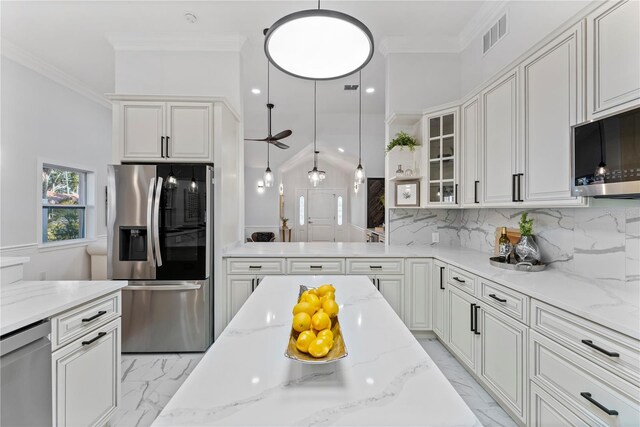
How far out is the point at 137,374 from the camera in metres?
2.34

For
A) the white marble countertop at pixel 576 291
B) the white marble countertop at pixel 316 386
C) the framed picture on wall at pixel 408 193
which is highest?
the framed picture on wall at pixel 408 193

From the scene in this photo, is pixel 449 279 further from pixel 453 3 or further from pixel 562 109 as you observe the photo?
pixel 453 3

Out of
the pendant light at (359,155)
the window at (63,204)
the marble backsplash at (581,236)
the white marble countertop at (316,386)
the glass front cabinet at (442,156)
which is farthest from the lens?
the pendant light at (359,155)

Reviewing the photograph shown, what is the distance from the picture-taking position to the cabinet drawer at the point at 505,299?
63.0 inches

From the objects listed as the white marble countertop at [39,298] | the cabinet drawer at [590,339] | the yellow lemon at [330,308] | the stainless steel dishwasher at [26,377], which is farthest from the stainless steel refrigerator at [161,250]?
the cabinet drawer at [590,339]

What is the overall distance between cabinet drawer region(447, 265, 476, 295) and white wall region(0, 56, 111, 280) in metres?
4.84

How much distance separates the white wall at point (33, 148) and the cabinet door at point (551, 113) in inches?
205

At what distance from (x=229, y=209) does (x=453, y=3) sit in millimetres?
2992

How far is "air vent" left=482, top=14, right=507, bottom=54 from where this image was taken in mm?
2643

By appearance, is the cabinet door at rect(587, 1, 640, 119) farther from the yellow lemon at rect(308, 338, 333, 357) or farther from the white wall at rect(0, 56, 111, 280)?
the white wall at rect(0, 56, 111, 280)

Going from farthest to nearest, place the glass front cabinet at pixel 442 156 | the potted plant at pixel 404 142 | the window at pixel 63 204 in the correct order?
1. the window at pixel 63 204
2. the potted plant at pixel 404 142
3. the glass front cabinet at pixel 442 156

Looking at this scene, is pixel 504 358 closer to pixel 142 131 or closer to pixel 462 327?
pixel 462 327

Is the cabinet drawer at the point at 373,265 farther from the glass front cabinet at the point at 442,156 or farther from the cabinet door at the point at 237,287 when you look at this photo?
the cabinet door at the point at 237,287

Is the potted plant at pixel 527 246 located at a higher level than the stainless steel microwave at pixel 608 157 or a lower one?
lower
